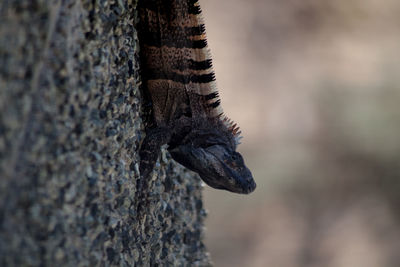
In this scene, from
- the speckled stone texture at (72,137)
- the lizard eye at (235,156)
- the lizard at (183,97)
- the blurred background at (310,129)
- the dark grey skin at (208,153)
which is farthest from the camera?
the blurred background at (310,129)

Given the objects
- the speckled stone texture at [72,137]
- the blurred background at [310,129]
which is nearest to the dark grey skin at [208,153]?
the speckled stone texture at [72,137]

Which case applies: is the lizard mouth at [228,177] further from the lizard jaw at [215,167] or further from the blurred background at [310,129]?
the blurred background at [310,129]

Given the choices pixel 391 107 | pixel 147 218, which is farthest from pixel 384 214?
pixel 147 218

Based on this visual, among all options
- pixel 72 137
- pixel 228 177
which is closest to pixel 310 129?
pixel 228 177

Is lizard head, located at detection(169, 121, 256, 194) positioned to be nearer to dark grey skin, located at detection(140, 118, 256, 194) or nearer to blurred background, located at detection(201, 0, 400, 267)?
dark grey skin, located at detection(140, 118, 256, 194)

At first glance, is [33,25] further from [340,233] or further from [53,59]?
[340,233]

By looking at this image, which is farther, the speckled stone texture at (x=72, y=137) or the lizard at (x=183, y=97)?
the lizard at (x=183, y=97)

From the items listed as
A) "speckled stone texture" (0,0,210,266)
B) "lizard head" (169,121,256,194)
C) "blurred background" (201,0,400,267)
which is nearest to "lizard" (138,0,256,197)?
"lizard head" (169,121,256,194)
